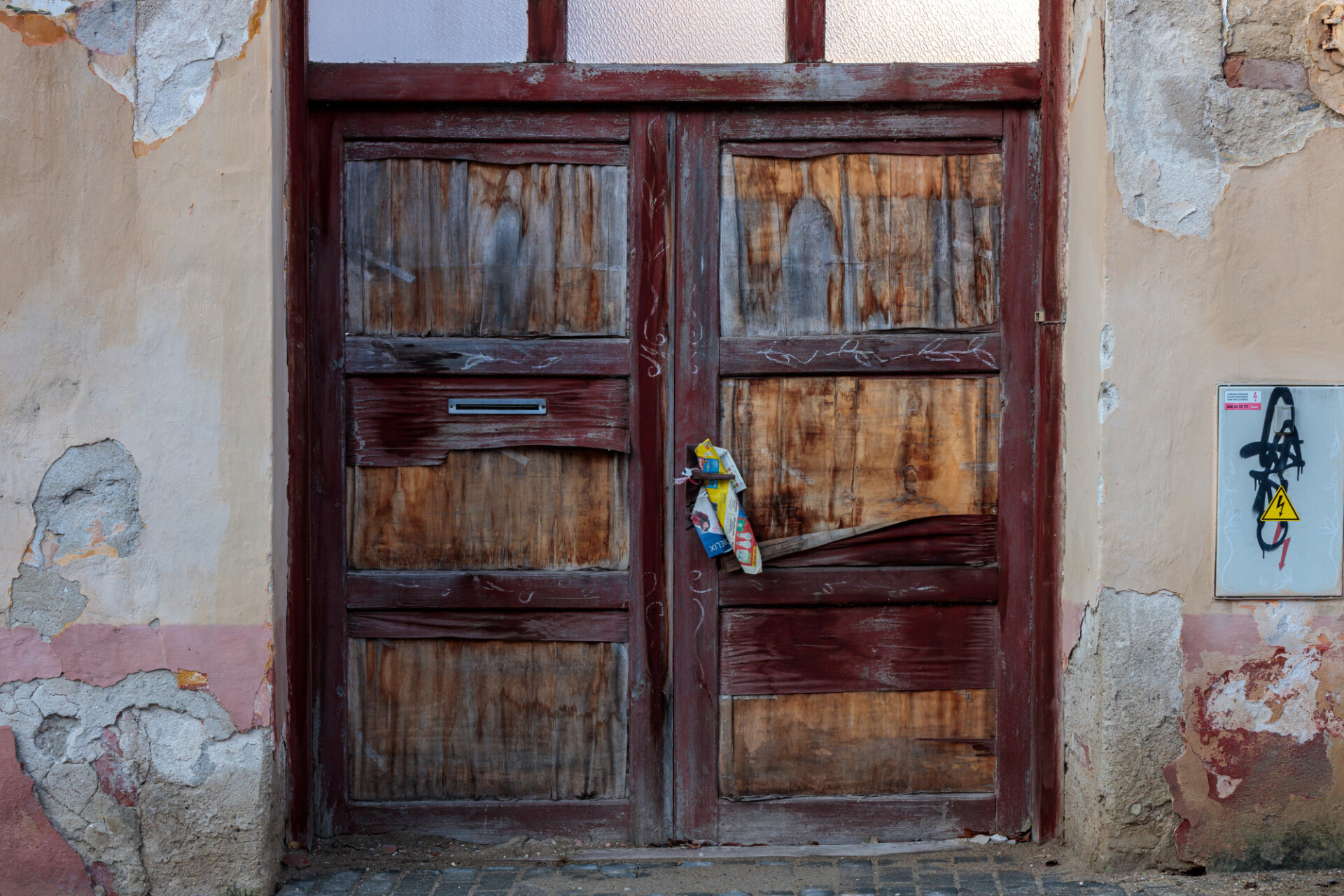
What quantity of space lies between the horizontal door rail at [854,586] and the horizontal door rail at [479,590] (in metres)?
0.35

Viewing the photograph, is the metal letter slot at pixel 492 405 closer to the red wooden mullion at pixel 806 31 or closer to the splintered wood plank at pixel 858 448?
the splintered wood plank at pixel 858 448

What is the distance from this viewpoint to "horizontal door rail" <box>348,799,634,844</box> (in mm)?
2947

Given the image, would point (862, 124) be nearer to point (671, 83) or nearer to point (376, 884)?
point (671, 83)

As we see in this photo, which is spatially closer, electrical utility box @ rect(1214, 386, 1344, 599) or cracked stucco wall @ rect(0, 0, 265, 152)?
cracked stucco wall @ rect(0, 0, 265, 152)

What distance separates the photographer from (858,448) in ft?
9.70

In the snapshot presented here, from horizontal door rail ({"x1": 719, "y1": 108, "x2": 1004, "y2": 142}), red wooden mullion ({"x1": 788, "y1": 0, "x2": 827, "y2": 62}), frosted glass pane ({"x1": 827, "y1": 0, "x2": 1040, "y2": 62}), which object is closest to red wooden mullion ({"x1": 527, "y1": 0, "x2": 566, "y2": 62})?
horizontal door rail ({"x1": 719, "y1": 108, "x2": 1004, "y2": 142})

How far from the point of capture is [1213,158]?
2674 millimetres

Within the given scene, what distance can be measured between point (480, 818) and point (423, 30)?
2286 mm

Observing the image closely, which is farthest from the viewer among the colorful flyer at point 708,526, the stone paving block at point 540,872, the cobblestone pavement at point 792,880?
the colorful flyer at point 708,526

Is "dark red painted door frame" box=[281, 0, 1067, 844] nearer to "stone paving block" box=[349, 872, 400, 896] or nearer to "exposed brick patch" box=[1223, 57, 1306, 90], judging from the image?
"stone paving block" box=[349, 872, 400, 896]

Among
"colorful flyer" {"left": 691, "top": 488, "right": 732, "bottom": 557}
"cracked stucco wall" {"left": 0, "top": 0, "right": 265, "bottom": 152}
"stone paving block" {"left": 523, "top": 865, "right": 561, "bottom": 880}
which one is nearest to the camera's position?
"cracked stucco wall" {"left": 0, "top": 0, "right": 265, "bottom": 152}

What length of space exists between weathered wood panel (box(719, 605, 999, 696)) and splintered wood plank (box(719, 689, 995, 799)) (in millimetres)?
39

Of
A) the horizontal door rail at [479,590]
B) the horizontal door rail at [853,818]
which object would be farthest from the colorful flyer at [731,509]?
the horizontal door rail at [853,818]

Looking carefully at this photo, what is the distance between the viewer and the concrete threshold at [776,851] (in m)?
2.91
